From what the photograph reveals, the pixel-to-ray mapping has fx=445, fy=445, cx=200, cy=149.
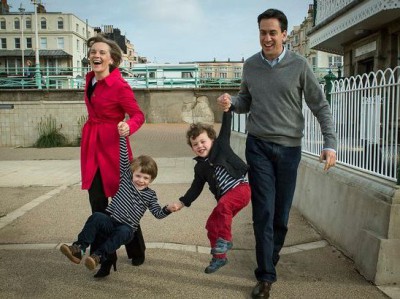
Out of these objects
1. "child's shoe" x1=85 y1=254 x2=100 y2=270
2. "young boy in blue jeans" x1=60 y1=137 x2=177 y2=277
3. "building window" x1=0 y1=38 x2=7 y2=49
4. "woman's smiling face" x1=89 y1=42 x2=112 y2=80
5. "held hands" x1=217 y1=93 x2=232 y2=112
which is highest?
"building window" x1=0 y1=38 x2=7 y2=49

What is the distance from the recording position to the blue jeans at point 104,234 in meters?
3.33

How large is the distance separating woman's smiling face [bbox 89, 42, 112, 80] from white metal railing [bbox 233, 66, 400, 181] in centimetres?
249

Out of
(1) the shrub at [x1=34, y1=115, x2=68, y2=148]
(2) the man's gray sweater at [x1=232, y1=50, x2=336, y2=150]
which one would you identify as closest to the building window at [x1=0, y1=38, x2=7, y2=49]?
(1) the shrub at [x1=34, y1=115, x2=68, y2=148]

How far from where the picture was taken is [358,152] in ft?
15.7

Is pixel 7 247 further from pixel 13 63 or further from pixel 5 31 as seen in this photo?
pixel 5 31

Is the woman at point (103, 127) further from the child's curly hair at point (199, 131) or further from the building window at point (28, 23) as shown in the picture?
the building window at point (28, 23)

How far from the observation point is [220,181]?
11.3 feet

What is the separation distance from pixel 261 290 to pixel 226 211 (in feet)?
2.08

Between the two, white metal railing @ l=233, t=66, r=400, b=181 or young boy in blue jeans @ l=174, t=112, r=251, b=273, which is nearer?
young boy in blue jeans @ l=174, t=112, r=251, b=273

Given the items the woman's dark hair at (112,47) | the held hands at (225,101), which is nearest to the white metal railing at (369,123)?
the held hands at (225,101)

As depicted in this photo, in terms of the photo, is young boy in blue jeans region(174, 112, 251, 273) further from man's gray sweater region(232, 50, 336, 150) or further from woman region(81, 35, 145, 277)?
woman region(81, 35, 145, 277)

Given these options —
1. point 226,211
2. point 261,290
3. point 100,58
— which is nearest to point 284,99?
point 226,211

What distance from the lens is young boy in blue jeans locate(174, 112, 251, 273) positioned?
3.30 m

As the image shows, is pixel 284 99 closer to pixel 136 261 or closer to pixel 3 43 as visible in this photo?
pixel 136 261
